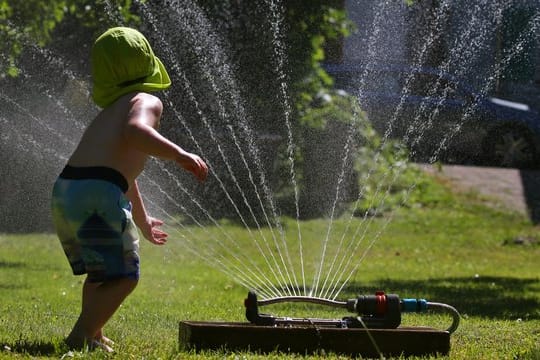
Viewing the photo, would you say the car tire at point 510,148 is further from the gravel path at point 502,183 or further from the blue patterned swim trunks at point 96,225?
the blue patterned swim trunks at point 96,225

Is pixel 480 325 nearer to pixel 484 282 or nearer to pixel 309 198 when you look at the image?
pixel 484 282

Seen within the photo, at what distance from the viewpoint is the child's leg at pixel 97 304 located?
3877mm

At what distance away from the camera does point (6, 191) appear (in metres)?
12.4

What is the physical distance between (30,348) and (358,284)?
4936 mm

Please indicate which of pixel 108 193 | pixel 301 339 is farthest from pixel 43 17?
pixel 301 339

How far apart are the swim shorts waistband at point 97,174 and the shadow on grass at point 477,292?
10.8 feet

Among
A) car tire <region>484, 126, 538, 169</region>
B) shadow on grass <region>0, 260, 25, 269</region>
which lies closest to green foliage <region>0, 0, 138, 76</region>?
shadow on grass <region>0, 260, 25, 269</region>

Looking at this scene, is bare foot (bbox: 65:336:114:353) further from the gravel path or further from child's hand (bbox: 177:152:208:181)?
the gravel path

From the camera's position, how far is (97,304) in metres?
3.87

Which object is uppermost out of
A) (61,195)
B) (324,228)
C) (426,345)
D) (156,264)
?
(61,195)

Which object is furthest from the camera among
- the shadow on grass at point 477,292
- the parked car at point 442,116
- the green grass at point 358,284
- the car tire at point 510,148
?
the car tire at point 510,148

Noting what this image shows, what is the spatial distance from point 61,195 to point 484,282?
6204 mm

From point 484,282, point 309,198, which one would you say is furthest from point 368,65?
point 484,282

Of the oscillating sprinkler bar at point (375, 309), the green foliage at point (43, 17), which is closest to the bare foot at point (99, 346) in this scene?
the oscillating sprinkler bar at point (375, 309)
